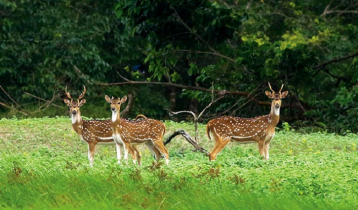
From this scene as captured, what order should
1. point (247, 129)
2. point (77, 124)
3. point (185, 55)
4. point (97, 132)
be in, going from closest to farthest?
point (97, 132)
point (77, 124)
point (247, 129)
point (185, 55)

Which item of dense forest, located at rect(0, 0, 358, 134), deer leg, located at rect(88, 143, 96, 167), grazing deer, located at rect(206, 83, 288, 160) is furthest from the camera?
dense forest, located at rect(0, 0, 358, 134)

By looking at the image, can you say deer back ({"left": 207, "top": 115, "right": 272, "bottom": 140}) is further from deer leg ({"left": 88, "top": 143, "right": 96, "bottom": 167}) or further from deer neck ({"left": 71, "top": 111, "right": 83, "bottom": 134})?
deer neck ({"left": 71, "top": 111, "right": 83, "bottom": 134})

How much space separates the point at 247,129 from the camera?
14016 mm

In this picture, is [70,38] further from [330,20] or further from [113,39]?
[330,20]

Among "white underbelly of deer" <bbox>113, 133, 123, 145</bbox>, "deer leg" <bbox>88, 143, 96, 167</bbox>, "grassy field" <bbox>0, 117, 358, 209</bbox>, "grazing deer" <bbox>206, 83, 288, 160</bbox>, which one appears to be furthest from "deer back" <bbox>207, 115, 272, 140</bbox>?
"deer leg" <bbox>88, 143, 96, 167</bbox>

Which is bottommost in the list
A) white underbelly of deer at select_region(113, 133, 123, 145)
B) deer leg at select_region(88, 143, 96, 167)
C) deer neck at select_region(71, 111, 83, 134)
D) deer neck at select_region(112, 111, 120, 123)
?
deer leg at select_region(88, 143, 96, 167)

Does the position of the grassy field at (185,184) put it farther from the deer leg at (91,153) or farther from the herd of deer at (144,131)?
the herd of deer at (144,131)

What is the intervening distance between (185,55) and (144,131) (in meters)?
16.7

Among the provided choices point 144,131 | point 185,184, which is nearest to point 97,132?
point 144,131

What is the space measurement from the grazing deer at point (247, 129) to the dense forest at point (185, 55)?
380cm

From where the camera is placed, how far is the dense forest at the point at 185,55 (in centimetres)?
2267

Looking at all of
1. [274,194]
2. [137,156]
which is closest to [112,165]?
[137,156]

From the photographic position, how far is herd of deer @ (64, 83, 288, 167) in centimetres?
1342

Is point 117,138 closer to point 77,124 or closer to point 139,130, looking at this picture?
point 139,130
